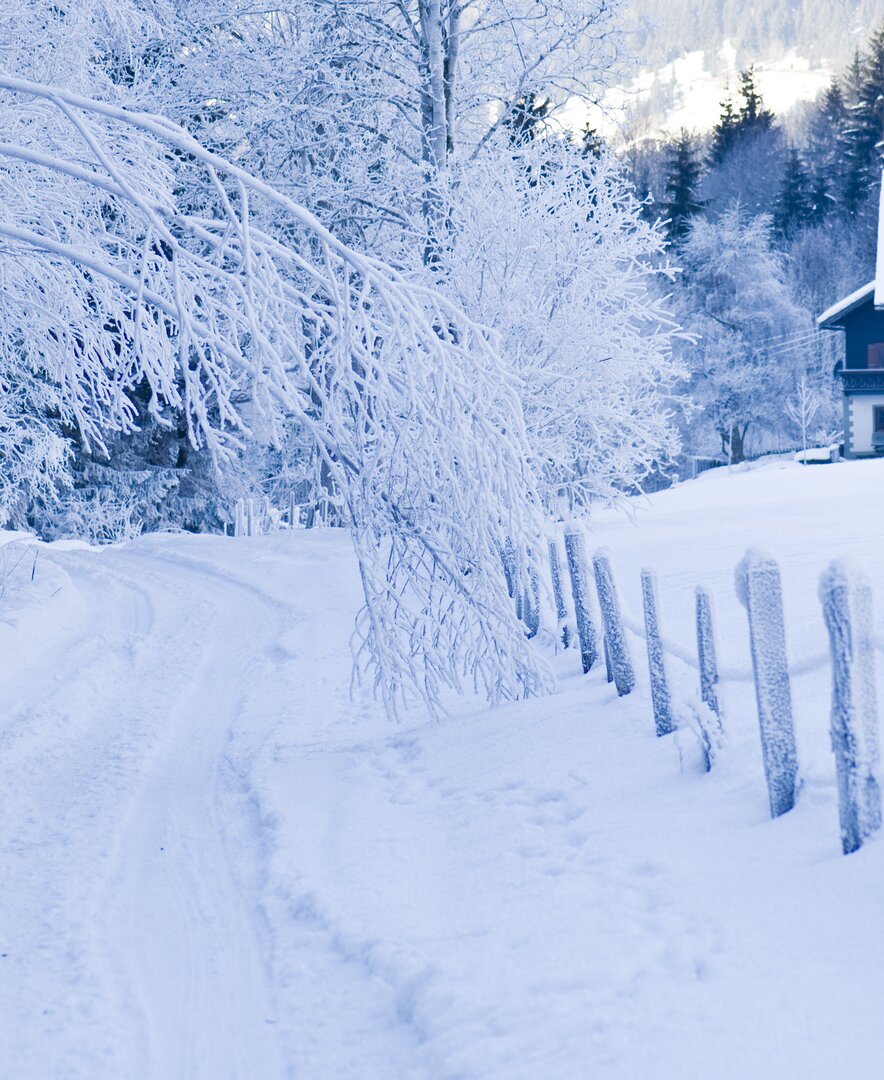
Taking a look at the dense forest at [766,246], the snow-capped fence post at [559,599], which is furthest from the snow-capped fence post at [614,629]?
the dense forest at [766,246]

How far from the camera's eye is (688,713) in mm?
5070

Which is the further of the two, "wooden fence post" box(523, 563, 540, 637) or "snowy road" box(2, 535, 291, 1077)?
"wooden fence post" box(523, 563, 540, 637)

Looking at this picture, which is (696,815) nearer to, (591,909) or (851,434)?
(591,909)

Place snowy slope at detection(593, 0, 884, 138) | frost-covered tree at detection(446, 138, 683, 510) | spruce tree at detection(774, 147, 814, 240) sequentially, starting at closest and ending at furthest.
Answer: frost-covered tree at detection(446, 138, 683, 510), spruce tree at detection(774, 147, 814, 240), snowy slope at detection(593, 0, 884, 138)

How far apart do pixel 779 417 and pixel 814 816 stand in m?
44.9

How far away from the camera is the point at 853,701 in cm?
371

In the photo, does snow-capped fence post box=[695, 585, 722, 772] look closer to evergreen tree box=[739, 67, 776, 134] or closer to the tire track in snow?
the tire track in snow

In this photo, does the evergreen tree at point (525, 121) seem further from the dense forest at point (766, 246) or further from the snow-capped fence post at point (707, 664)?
the dense forest at point (766, 246)

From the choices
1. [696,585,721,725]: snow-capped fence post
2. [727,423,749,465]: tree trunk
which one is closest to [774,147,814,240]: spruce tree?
[727,423,749,465]: tree trunk

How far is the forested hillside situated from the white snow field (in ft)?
386

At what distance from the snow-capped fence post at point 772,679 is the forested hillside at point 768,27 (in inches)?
4675

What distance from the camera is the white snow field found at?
10.3 ft

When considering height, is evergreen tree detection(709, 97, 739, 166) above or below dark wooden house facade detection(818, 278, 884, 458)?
above

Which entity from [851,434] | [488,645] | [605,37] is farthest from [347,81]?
[851,434]
